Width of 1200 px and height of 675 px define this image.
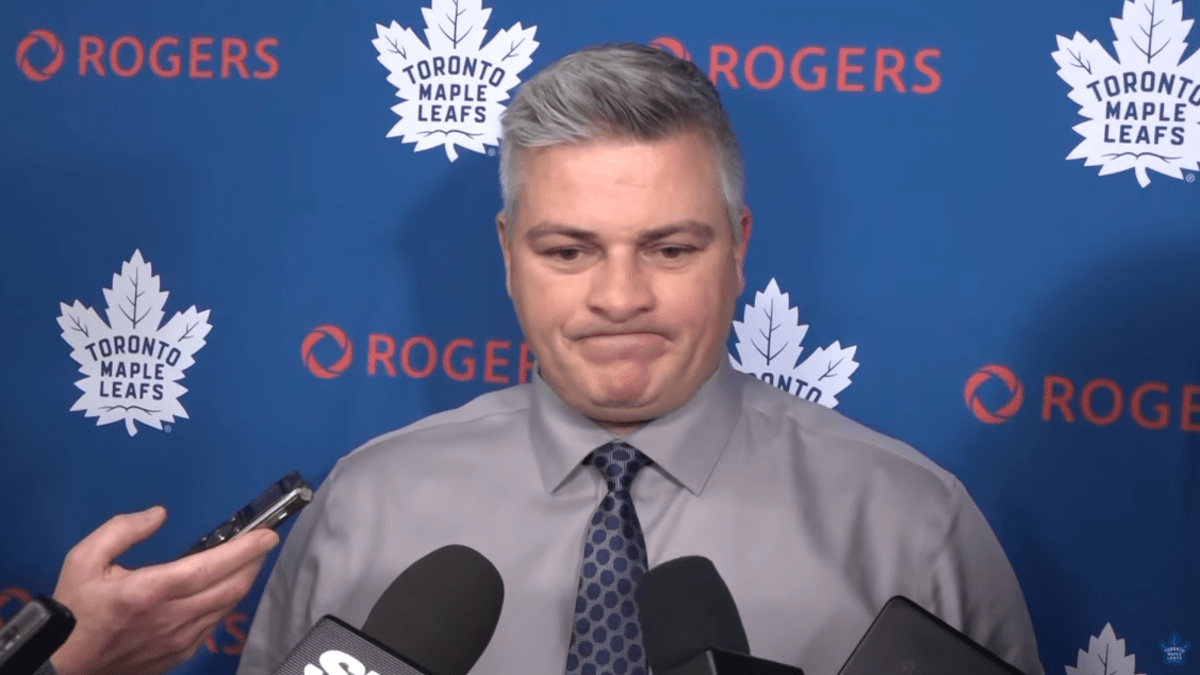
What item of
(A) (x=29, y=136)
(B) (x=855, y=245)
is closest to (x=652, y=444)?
(B) (x=855, y=245)

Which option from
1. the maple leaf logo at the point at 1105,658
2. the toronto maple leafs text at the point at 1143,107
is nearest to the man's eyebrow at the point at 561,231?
the toronto maple leafs text at the point at 1143,107

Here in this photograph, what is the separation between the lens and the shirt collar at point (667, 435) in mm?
1512

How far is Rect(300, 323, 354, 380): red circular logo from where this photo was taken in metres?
1.90

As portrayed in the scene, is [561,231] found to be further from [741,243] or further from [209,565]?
[209,565]

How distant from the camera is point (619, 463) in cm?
150

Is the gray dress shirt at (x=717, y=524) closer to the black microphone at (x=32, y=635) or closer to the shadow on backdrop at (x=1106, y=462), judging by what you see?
the shadow on backdrop at (x=1106, y=462)

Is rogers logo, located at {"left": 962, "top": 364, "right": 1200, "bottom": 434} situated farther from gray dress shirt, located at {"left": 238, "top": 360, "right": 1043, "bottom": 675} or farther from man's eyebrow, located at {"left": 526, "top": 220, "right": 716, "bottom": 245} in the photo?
man's eyebrow, located at {"left": 526, "top": 220, "right": 716, "bottom": 245}

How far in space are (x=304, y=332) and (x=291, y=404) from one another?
0.40ft

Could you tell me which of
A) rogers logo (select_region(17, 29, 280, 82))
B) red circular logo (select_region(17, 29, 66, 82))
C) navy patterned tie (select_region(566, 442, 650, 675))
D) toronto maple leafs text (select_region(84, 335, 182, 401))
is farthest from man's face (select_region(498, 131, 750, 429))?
red circular logo (select_region(17, 29, 66, 82))

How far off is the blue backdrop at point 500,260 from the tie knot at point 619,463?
15.1 inches

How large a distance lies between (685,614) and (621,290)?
1.58ft

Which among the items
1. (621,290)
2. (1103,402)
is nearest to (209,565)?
(621,290)

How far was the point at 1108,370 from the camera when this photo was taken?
171 centimetres

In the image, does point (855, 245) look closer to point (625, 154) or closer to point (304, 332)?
point (625, 154)
